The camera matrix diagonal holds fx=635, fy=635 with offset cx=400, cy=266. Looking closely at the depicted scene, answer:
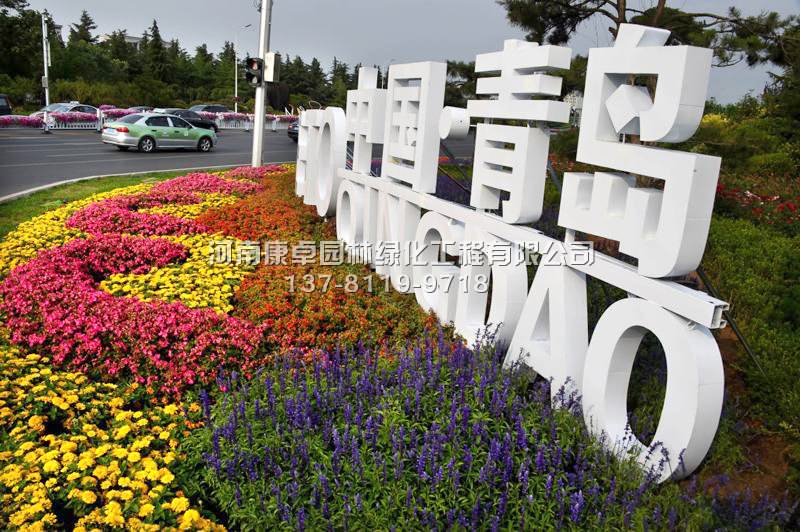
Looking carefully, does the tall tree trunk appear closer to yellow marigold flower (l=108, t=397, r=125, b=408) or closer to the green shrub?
the green shrub

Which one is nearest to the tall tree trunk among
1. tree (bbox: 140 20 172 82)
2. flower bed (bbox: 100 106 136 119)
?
flower bed (bbox: 100 106 136 119)

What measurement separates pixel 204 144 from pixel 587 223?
2159 centimetres

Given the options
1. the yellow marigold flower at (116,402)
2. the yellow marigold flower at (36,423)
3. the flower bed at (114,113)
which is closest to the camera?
the yellow marigold flower at (36,423)

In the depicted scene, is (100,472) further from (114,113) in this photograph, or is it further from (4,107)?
(114,113)

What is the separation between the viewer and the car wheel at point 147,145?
21375mm

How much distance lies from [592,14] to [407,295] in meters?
8.48

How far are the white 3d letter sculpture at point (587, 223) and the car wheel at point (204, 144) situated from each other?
18.3 meters

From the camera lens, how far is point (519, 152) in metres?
4.46

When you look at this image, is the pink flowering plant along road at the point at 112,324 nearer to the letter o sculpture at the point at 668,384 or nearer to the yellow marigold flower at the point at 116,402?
the yellow marigold flower at the point at 116,402

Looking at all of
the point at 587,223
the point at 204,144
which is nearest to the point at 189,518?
the point at 587,223

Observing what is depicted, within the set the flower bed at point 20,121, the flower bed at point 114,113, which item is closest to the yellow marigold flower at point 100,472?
the flower bed at point 20,121

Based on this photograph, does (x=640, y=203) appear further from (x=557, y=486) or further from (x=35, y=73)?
(x=35, y=73)

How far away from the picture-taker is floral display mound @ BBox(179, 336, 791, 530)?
2.90m

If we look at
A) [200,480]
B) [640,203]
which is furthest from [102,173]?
[640,203]
